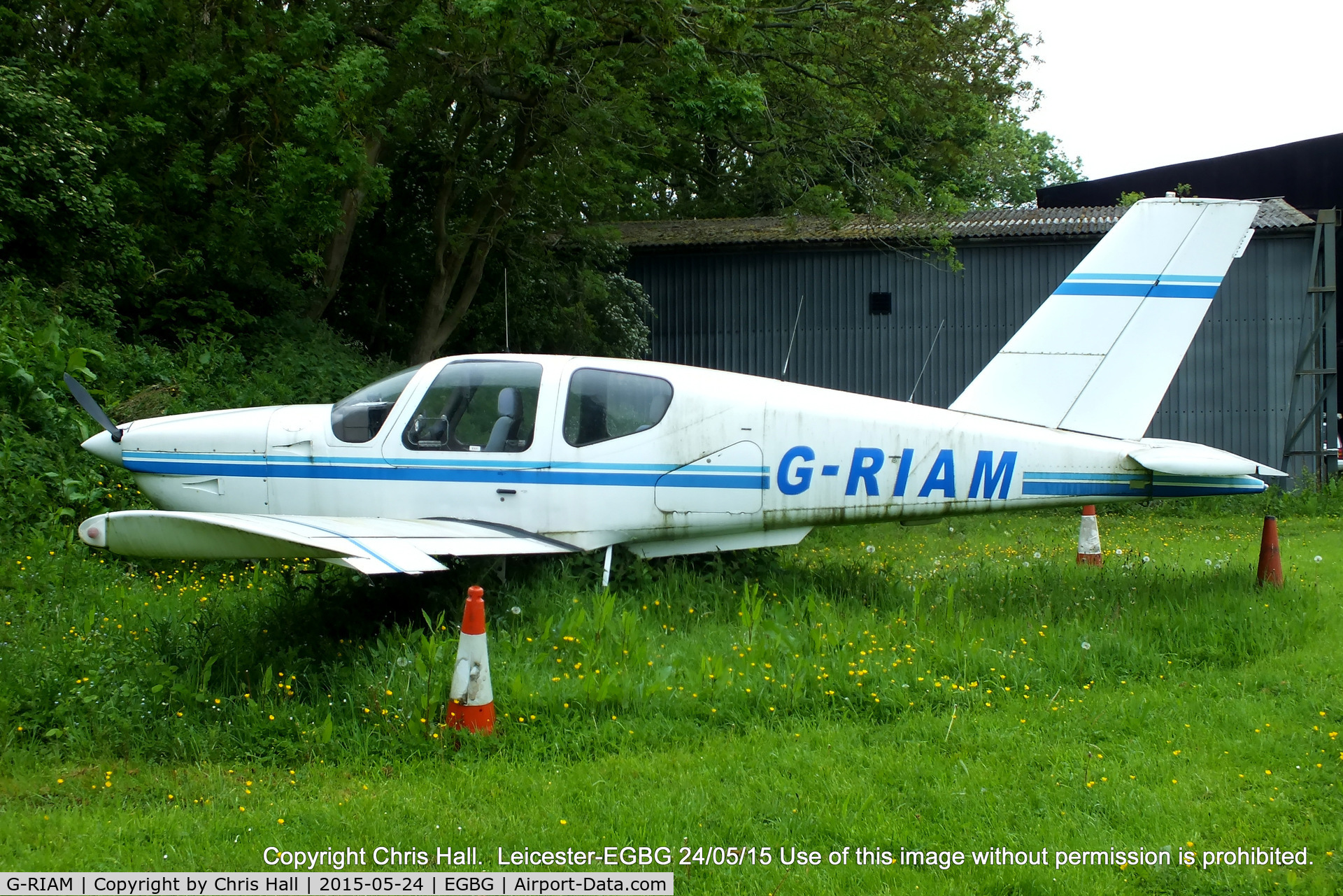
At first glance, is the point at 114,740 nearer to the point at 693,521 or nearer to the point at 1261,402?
the point at 693,521

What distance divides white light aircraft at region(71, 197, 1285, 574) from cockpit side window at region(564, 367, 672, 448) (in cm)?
1

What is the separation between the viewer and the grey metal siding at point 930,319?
15188 mm

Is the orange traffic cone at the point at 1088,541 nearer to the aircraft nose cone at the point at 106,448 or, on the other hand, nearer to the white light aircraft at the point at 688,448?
the white light aircraft at the point at 688,448

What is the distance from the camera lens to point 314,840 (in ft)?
11.7

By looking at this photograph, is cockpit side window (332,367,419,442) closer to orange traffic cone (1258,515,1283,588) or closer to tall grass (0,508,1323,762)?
tall grass (0,508,1323,762)

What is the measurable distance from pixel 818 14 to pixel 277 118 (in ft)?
24.6

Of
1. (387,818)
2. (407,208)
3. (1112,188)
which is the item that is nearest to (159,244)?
(407,208)

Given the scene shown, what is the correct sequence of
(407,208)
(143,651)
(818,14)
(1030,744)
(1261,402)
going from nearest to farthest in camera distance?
(1030,744), (143,651), (818,14), (1261,402), (407,208)

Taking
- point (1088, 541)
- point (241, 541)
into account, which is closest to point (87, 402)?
point (241, 541)

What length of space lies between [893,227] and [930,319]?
5.41 ft

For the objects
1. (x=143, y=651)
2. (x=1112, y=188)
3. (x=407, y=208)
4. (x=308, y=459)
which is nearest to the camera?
(x=143, y=651)

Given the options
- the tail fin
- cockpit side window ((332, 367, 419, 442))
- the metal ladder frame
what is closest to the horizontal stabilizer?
the tail fin

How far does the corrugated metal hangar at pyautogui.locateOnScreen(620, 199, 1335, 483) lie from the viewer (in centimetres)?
1516

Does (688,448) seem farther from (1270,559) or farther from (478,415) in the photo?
(1270,559)
